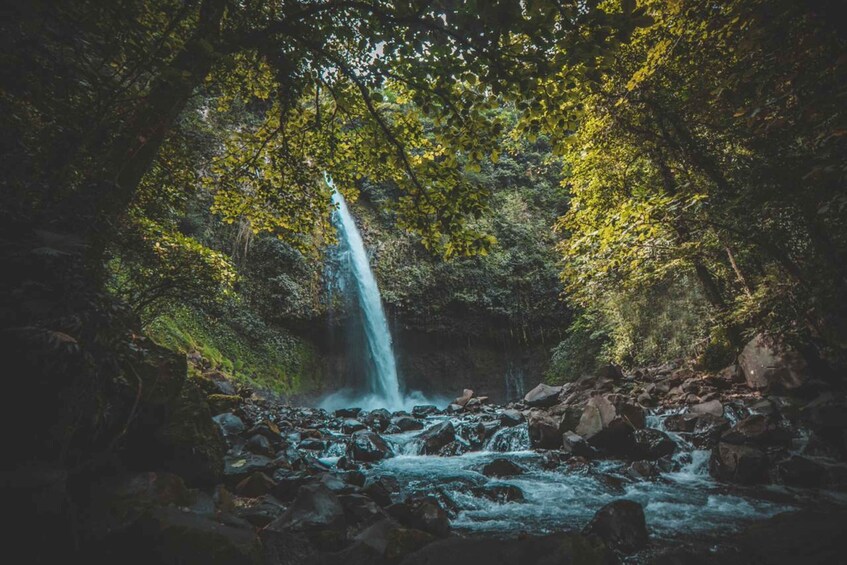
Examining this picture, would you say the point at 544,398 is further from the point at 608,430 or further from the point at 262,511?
the point at 262,511

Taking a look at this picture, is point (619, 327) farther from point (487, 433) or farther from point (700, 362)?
point (487, 433)

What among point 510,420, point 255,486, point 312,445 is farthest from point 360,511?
point 510,420

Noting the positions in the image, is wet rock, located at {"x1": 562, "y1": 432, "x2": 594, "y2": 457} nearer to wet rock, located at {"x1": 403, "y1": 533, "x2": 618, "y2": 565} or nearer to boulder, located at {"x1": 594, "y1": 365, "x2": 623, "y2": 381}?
wet rock, located at {"x1": 403, "y1": 533, "x2": 618, "y2": 565}

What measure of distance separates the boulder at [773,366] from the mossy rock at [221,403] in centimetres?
1151

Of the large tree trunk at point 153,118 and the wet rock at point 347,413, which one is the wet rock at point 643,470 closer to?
the large tree trunk at point 153,118

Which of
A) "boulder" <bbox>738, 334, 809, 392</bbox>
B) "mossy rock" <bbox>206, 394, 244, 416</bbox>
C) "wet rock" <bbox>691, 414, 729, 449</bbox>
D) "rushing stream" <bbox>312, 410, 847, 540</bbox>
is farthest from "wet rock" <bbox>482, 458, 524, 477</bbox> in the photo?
"boulder" <bbox>738, 334, 809, 392</bbox>

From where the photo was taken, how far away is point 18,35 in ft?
8.14

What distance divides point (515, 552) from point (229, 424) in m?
6.36

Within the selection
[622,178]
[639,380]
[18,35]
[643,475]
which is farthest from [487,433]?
[18,35]

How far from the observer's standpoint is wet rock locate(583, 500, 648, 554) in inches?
148

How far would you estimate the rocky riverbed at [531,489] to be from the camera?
3.00 metres

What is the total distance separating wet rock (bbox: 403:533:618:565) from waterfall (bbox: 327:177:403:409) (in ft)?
50.3

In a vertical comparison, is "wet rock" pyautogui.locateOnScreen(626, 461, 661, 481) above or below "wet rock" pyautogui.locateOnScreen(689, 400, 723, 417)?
below

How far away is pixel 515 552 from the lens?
2971 millimetres
